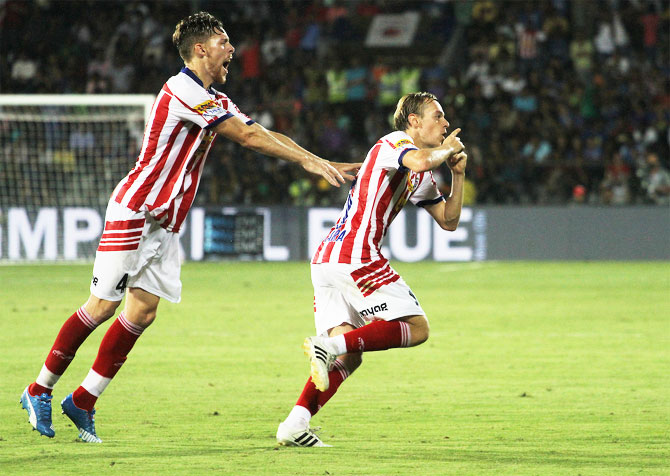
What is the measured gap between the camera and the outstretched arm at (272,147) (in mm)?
5578

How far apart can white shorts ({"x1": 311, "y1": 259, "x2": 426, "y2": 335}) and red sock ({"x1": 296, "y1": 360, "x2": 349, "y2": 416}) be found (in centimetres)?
21

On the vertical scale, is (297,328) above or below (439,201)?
below

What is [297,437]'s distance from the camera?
5668mm

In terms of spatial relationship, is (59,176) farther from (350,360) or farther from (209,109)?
(350,360)

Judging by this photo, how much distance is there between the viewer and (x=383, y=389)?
25.2 feet

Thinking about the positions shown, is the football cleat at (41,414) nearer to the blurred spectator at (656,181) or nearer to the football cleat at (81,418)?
the football cleat at (81,418)

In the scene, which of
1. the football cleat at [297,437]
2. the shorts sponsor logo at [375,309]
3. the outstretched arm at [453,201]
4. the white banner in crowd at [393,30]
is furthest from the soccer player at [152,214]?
the white banner in crowd at [393,30]

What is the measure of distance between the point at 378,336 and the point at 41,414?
1.80m

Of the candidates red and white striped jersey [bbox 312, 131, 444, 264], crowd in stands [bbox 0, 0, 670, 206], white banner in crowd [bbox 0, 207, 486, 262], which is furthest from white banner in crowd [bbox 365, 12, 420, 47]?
red and white striped jersey [bbox 312, 131, 444, 264]

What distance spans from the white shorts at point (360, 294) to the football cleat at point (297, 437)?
1.68 ft

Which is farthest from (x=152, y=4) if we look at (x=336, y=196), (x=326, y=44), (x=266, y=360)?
(x=266, y=360)

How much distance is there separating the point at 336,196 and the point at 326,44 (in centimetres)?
540

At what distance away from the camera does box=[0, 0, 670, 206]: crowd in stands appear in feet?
69.7

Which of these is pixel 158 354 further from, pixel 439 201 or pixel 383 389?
pixel 439 201
